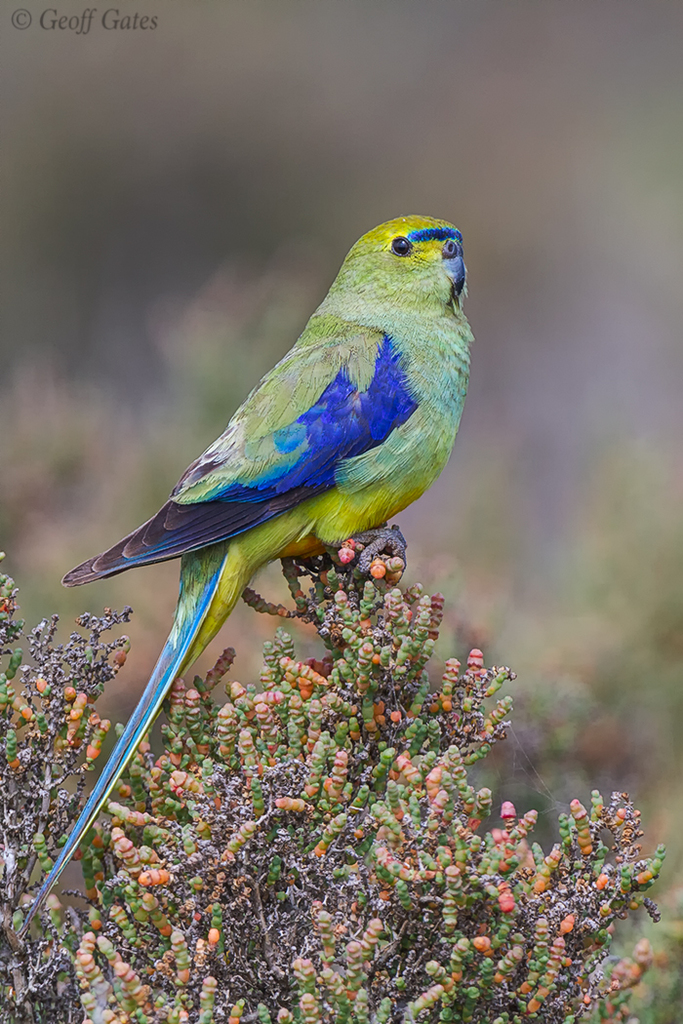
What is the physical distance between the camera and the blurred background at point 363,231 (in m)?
4.24

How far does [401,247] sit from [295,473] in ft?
2.88

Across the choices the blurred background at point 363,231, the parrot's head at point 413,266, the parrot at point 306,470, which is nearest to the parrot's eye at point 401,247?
the parrot's head at point 413,266

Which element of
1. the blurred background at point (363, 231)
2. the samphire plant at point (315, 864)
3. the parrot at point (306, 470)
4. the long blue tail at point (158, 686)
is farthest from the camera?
the blurred background at point (363, 231)

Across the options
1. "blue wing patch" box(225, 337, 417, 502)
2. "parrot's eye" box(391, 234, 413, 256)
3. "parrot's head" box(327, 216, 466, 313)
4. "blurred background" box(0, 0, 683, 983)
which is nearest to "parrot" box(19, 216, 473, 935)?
"blue wing patch" box(225, 337, 417, 502)

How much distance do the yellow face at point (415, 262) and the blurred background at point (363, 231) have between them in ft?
3.79

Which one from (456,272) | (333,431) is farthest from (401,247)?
(333,431)

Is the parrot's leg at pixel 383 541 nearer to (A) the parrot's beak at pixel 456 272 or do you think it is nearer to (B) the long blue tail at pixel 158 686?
(B) the long blue tail at pixel 158 686

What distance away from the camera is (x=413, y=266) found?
113 inches

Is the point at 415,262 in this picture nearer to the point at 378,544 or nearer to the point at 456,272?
the point at 456,272

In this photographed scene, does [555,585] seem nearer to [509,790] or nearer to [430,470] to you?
[509,790]

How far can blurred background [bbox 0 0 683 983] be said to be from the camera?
4238 mm

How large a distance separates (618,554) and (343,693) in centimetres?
274

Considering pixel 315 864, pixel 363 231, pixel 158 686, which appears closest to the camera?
pixel 315 864

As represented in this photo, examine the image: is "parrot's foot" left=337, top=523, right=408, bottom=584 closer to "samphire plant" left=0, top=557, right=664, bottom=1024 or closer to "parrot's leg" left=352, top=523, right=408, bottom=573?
"parrot's leg" left=352, top=523, right=408, bottom=573
